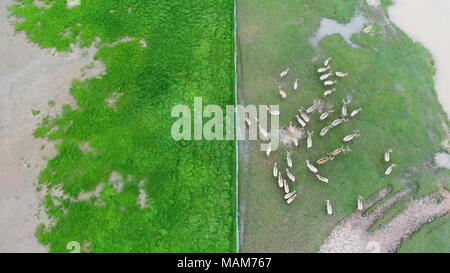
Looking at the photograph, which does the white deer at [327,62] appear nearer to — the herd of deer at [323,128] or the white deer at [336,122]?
the herd of deer at [323,128]

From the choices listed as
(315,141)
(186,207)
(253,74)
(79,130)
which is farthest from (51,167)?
(315,141)

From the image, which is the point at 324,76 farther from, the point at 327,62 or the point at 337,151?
the point at 337,151

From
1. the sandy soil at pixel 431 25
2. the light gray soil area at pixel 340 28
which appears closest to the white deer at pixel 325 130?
the light gray soil area at pixel 340 28

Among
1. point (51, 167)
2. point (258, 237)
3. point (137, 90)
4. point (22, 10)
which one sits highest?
point (22, 10)

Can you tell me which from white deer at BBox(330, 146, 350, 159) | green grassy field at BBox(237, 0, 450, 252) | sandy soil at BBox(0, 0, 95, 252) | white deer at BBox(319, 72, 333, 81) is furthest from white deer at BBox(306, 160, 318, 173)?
sandy soil at BBox(0, 0, 95, 252)

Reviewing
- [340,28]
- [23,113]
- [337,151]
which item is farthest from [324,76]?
[23,113]

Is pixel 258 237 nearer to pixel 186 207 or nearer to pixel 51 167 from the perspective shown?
pixel 186 207
